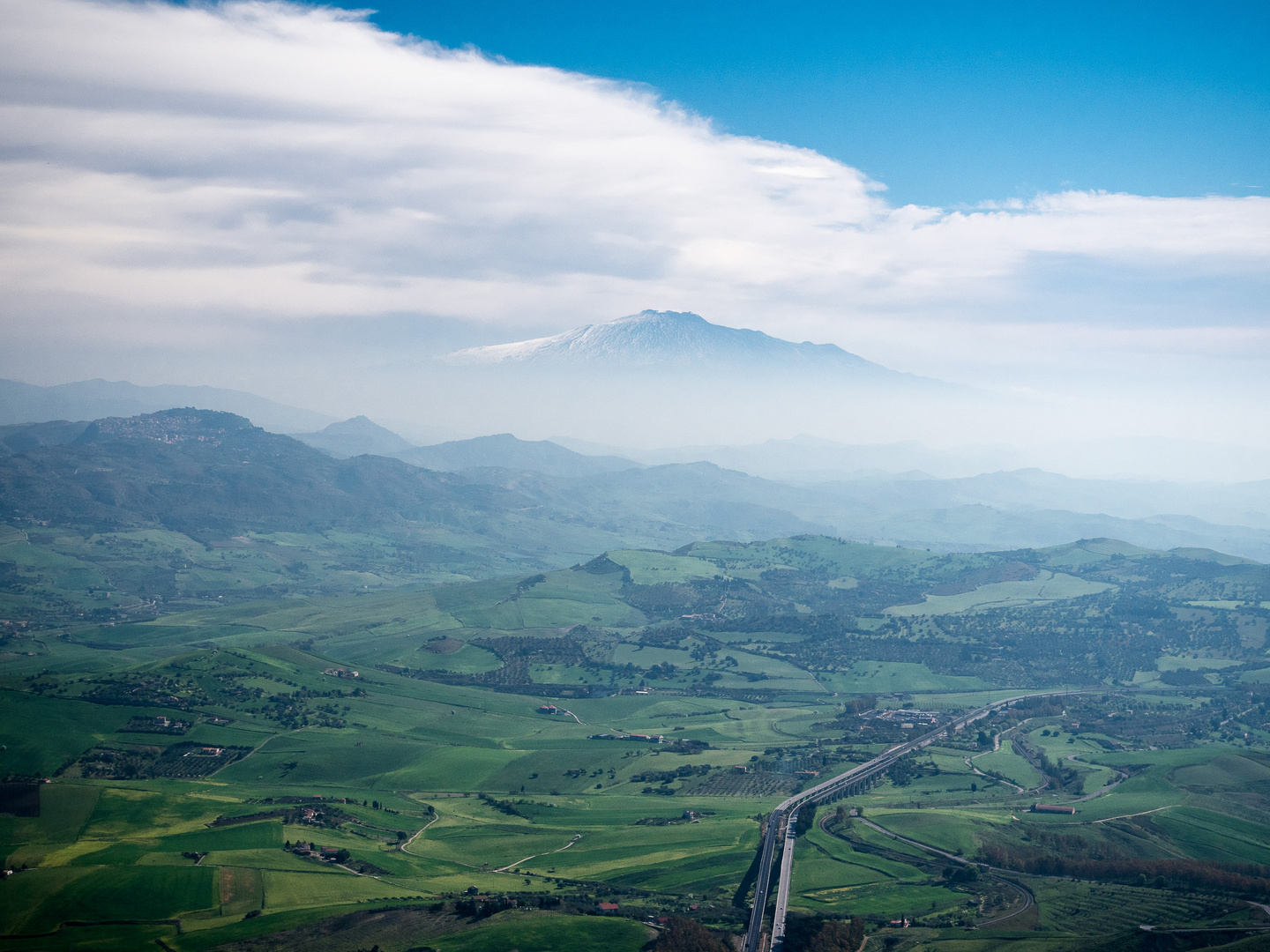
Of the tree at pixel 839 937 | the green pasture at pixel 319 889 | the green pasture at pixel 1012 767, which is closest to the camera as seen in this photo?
the tree at pixel 839 937

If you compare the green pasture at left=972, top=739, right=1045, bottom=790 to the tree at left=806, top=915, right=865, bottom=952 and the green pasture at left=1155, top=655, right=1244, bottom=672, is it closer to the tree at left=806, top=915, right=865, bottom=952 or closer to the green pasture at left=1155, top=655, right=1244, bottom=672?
the tree at left=806, top=915, right=865, bottom=952

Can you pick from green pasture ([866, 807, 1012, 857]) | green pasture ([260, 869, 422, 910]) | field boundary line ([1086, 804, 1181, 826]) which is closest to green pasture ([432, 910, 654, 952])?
green pasture ([260, 869, 422, 910])

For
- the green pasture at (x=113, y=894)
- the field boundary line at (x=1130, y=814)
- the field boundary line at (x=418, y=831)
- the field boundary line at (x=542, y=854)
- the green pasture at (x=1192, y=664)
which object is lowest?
the field boundary line at (x=418, y=831)

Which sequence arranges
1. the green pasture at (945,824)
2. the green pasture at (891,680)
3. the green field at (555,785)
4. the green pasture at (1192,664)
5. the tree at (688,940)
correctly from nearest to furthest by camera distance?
the tree at (688,940)
the green field at (555,785)
the green pasture at (945,824)
the green pasture at (891,680)
the green pasture at (1192,664)

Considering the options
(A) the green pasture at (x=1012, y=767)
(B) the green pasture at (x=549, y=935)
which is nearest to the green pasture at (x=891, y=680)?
(A) the green pasture at (x=1012, y=767)

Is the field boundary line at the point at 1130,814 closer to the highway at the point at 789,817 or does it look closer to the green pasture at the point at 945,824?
the green pasture at the point at 945,824

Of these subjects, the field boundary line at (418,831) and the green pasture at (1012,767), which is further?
the green pasture at (1012,767)

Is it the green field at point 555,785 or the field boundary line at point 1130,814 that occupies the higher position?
the field boundary line at point 1130,814
